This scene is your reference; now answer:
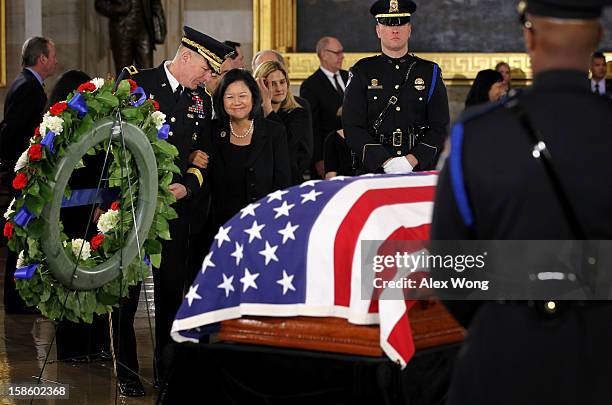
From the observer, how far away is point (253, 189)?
5754mm

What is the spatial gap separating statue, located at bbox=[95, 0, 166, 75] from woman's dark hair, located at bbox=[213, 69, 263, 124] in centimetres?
529

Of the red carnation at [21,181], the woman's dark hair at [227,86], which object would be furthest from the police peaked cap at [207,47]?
the red carnation at [21,181]

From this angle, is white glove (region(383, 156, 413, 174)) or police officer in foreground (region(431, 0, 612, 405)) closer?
police officer in foreground (region(431, 0, 612, 405))

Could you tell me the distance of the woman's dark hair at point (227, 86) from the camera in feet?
18.9

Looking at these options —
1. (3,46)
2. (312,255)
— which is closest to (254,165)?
(312,255)

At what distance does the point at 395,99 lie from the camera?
6.02 meters

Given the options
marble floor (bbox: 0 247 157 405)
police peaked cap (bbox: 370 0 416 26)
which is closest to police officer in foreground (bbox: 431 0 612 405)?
marble floor (bbox: 0 247 157 405)

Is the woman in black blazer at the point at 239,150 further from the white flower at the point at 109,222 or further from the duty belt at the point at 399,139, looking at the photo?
the white flower at the point at 109,222

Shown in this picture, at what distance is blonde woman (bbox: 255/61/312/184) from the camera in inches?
281

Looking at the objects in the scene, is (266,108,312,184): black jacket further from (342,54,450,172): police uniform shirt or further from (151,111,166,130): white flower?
(151,111,166,130): white flower

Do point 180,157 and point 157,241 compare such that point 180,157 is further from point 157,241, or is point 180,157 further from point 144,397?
point 144,397

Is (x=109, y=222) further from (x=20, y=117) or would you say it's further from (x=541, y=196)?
(x=541, y=196)

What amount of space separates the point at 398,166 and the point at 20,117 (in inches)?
128

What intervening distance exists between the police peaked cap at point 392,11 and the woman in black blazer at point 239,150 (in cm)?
76
